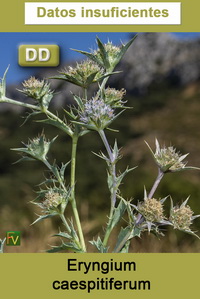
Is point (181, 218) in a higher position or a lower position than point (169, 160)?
lower

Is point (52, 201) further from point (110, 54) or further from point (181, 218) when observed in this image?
point (110, 54)

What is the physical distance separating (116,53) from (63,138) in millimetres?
15628

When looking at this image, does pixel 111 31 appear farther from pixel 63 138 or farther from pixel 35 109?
pixel 63 138

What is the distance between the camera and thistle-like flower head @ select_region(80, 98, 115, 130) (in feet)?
7.61

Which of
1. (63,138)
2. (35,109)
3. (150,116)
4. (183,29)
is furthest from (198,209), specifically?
(150,116)

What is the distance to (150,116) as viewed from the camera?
2561 cm

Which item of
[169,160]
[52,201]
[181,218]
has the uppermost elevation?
[169,160]

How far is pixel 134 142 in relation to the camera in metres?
20.0
